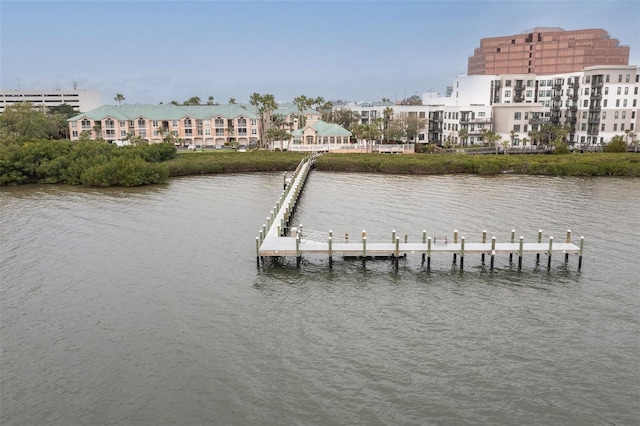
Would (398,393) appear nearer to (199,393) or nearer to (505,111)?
(199,393)

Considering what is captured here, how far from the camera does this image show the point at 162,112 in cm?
11175

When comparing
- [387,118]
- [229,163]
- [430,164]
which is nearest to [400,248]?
[430,164]

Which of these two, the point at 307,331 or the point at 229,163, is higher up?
the point at 229,163

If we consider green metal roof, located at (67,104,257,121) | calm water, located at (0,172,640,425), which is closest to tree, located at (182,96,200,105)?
green metal roof, located at (67,104,257,121)

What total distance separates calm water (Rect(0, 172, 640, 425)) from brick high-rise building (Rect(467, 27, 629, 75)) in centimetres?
14777

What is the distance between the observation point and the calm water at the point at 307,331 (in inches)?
757

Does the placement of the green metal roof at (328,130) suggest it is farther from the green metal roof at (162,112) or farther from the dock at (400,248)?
the dock at (400,248)

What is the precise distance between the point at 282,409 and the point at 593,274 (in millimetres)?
21450

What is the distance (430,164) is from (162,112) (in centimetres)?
6048

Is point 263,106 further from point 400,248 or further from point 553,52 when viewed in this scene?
point 553,52

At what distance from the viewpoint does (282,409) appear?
62.3 feet

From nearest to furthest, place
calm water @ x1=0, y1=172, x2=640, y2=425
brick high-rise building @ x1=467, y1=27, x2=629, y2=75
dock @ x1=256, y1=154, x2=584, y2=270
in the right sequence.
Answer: calm water @ x1=0, y1=172, x2=640, y2=425, dock @ x1=256, y1=154, x2=584, y2=270, brick high-rise building @ x1=467, y1=27, x2=629, y2=75

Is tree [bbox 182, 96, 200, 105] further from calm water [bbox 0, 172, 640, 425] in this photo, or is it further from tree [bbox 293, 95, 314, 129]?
calm water [bbox 0, 172, 640, 425]

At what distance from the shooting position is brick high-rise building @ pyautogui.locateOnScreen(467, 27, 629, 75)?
17388cm
